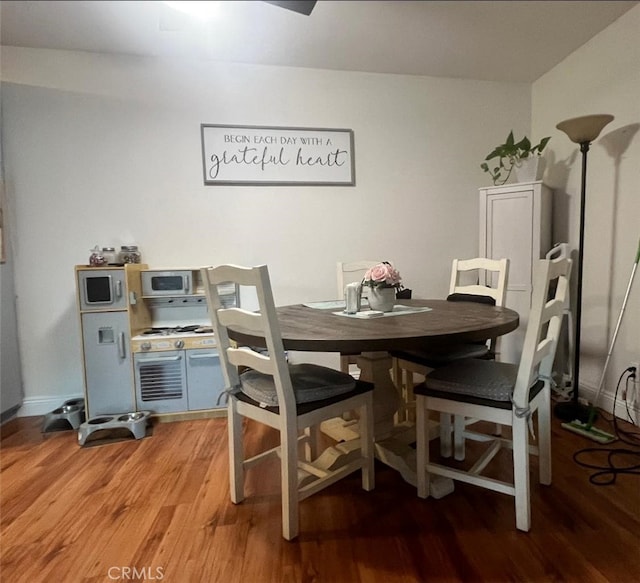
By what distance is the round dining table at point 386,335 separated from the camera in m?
1.18

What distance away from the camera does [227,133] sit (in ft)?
8.32

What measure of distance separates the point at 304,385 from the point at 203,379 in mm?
1151

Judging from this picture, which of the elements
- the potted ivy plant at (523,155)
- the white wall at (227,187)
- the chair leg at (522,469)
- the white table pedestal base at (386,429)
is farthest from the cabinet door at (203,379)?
the potted ivy plant at (523,155)

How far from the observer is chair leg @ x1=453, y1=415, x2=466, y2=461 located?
1694mm

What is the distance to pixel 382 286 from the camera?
166 cm

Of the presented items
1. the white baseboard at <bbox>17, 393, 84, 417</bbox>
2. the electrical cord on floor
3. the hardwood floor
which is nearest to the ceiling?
the hardwood floor

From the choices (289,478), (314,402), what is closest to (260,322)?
(314,402)

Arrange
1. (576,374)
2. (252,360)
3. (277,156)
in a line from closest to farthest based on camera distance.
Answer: (252,360) < (576,374) < (277,156)

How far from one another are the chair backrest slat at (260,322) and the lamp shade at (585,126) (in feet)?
6.44

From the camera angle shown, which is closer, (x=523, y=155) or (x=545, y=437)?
(x=545, y=437)

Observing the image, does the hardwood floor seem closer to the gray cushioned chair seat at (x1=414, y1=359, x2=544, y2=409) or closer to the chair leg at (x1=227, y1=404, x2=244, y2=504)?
the chair leg at (x1=227, y1=404, x2=244, y2=504)

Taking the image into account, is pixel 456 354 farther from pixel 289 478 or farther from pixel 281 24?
pixel 281 24

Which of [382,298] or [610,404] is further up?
[382,298]

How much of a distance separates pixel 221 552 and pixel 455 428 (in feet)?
3.52
